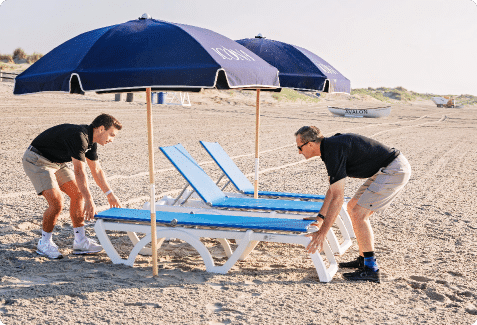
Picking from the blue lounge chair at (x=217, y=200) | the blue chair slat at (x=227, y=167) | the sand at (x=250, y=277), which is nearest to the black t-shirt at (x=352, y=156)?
the sand at (x=250, y=277)

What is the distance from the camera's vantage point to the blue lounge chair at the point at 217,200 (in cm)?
563

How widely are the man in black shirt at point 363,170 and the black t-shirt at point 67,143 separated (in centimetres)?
197

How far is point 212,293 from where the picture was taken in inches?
160

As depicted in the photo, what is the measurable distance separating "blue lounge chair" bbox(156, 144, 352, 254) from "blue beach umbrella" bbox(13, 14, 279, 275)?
1.33 m

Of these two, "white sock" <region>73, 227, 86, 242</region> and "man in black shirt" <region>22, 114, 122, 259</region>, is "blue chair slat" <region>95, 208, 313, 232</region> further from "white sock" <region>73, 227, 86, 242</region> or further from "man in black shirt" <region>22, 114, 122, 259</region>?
"white sock" <region>73, 227, 86, 242</region>

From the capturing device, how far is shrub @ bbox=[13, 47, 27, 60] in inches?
1730

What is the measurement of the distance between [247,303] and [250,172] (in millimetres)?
6888

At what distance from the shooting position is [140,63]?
3744 mm

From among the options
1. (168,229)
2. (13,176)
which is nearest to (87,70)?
(168,229)

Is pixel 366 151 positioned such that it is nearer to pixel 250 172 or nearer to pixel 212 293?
pixel 212 293

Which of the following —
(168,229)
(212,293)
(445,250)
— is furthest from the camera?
(445,250)

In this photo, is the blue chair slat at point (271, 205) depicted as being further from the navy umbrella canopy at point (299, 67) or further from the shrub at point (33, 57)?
the shrub at point (33, 57)

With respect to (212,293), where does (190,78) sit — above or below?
above

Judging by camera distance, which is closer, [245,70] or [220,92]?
[245,70]
